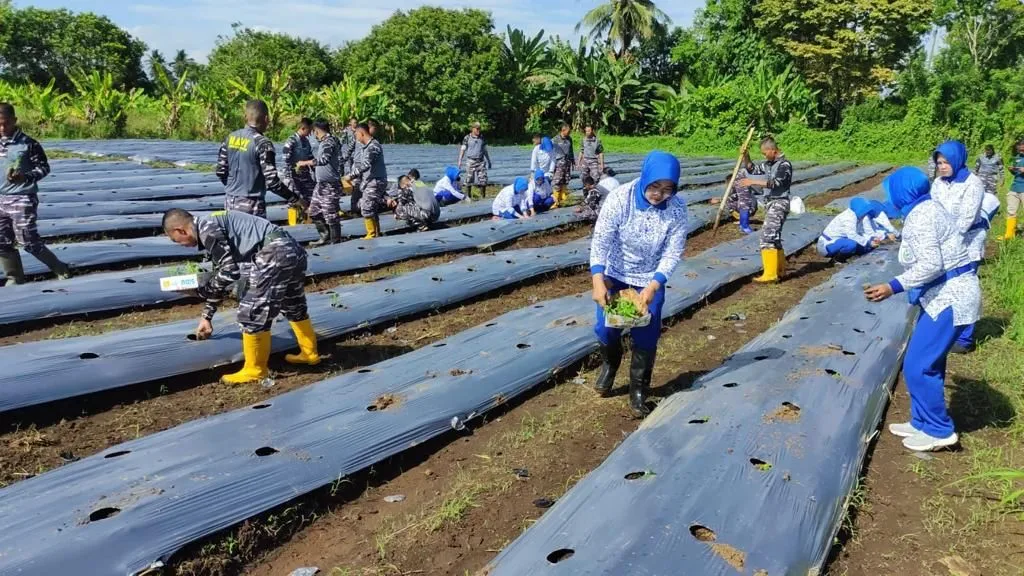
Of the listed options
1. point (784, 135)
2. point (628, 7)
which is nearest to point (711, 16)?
point (628, 7)

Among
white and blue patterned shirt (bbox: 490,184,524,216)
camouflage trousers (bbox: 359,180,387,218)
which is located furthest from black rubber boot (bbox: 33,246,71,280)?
white and blue patterned shirt (bbox: 490,184,524,216)

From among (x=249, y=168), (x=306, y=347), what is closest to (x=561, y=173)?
(x=249, y=168)

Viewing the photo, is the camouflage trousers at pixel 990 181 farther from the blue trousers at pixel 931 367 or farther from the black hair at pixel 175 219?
the black hair at pixel 175 219

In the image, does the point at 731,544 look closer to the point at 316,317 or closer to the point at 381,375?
the point at 381,375

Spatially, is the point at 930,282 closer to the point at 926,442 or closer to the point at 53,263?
the point at 926,442

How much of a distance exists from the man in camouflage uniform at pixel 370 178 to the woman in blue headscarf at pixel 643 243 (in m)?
5.65

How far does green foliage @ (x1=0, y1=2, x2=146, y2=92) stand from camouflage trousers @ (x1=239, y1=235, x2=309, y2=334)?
147 feet

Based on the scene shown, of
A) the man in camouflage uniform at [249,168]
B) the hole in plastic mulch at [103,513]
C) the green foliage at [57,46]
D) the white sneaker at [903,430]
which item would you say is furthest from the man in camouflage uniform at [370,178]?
the green foliage at [57,46]

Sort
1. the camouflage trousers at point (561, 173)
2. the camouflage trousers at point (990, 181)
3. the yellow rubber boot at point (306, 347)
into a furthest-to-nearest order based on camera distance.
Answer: the camouflage trousers at point (561, 173), the camouflage trousers at point (990, 181), the yellow rubber boot at point (306, 347)

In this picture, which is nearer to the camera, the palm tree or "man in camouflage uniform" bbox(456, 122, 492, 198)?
"man in camouflage uniform" bbox(456, 122, 492, 198)

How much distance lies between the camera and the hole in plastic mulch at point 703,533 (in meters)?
2.70

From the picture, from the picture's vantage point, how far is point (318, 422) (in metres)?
3.67

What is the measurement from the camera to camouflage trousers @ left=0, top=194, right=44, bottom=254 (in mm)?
6129

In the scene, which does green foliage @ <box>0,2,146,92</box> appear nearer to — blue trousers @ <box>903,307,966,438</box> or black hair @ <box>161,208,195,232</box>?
black hair @ <box>161,208,195,232</box>
